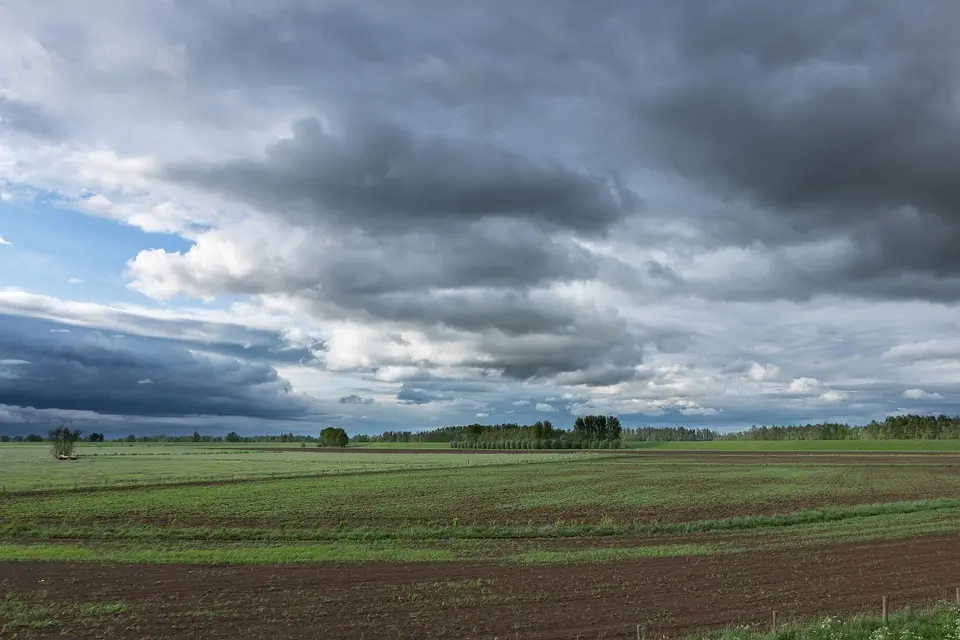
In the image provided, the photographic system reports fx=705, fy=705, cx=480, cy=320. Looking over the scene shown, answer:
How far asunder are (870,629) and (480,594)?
1234 cm

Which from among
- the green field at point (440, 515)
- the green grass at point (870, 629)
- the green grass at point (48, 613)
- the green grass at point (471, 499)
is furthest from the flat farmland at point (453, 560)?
the green grass at point (870, 629)

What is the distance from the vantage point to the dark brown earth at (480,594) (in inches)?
824

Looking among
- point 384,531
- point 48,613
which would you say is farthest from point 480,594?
point 384,531

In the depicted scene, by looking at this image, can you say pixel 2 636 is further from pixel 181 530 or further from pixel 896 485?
pixel 896 485

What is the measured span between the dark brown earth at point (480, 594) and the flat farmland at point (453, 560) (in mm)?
115

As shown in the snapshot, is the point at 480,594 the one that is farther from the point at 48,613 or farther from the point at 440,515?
the point at 440,515

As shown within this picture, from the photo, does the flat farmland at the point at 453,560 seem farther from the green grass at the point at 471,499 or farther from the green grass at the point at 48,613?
the green grass at the point at 471,499

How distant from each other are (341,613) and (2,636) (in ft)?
31.0

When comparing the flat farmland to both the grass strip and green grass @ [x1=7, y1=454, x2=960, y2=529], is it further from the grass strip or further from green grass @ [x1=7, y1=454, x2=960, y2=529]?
green grass @ [x1=7, y1=454, x2=960, y2=529]

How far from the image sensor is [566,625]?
69.5 ft

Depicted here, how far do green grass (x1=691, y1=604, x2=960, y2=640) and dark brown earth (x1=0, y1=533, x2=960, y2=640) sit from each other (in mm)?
1869

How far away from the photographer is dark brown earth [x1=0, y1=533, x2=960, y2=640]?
68.7 ft

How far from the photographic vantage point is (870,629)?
19.3m

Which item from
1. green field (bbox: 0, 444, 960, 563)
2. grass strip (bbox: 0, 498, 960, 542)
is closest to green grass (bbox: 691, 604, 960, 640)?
green field (bbox: 0, 444, 960, 563)
